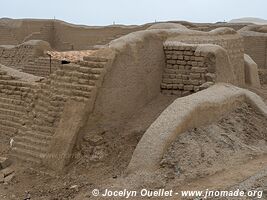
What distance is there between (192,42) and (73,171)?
14.1 ft

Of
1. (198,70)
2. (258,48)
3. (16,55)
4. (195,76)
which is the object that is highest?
(198,70)

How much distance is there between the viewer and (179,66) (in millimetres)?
9430

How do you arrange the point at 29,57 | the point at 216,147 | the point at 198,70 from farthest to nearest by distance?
the point at 29,57
the point at 198,70
the point at 216,147

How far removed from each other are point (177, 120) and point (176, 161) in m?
0.71

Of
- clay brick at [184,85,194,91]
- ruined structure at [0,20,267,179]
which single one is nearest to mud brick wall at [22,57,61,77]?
ruined structure at [0,20,267,179]

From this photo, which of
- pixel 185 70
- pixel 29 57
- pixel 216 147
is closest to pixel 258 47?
pixel 29 57

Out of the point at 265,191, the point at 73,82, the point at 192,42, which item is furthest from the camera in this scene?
the point at 192,42

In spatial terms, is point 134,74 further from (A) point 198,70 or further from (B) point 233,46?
(B) point 233,46

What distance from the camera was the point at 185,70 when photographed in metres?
9.32

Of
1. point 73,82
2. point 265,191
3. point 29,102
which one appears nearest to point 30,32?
point 29,102

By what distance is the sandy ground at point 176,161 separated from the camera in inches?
253

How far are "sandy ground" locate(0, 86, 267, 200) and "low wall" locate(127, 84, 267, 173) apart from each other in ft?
0.41

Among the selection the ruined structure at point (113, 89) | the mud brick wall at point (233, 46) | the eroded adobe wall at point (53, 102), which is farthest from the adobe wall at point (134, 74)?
the mud brick wall at point (233, 46)

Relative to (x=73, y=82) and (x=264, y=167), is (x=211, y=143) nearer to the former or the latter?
(x=264, y=167)
